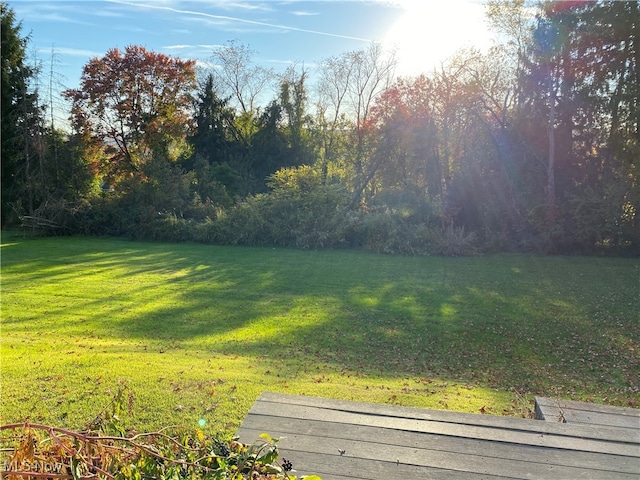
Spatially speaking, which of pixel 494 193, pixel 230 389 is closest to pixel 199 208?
pixel 494 193

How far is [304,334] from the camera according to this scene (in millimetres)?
5688

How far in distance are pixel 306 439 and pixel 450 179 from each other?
12293mm

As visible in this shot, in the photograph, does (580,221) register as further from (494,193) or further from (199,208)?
(199,208)

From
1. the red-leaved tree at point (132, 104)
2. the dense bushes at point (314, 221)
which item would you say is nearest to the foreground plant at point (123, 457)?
the dense bushes at point (314, 221)

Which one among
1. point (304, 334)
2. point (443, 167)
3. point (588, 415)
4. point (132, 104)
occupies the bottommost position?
point (304, 334)

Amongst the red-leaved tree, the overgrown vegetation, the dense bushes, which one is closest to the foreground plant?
the overgrown vegetation

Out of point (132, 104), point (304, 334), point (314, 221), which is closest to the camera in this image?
point (304, 334)

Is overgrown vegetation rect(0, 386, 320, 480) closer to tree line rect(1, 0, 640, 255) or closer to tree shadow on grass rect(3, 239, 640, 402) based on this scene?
tree shadow on grass rect(3, 239, 640, 402)

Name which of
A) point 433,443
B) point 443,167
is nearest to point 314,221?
point 443,167

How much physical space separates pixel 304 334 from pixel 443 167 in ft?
31.4

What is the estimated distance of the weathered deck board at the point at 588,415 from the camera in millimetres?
2221

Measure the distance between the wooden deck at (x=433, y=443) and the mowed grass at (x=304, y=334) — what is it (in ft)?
1.22

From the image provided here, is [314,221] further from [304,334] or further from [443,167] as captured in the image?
[304,334]

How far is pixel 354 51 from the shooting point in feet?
68.1
